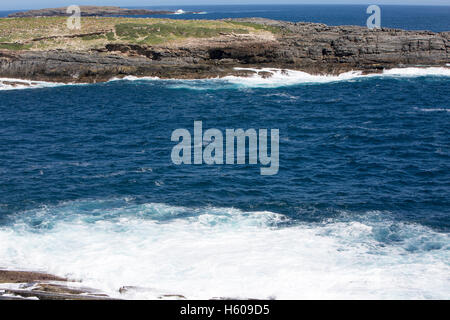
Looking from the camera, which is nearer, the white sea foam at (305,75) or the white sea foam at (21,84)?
the white sea foam at (21,84)

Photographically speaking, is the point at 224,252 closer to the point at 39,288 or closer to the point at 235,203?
the point at 235,203

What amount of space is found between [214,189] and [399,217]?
384 inches

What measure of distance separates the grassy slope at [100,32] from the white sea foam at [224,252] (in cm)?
4384

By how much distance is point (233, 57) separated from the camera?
65.0 m

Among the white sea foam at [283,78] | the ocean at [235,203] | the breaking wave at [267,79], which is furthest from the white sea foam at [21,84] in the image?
the ocean at [235,203]

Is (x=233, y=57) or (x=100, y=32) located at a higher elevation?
(x=100, y=32)

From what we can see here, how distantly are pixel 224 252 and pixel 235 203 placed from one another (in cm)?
539

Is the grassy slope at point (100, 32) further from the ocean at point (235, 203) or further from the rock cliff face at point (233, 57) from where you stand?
the ocean at point (235, 203)

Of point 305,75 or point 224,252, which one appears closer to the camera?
point 224,252

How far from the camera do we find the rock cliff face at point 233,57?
202ft

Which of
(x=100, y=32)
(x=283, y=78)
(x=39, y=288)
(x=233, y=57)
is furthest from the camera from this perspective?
(x=100, y=32)

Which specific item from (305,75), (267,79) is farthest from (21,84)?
(305,75)

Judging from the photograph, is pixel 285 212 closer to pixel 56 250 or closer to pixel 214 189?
pixel 214 189

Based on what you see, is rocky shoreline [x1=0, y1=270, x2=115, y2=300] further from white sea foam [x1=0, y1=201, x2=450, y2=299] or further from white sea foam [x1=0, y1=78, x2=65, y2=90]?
white sea foam [x1=0, y1=78, x2=65, y2=90]
